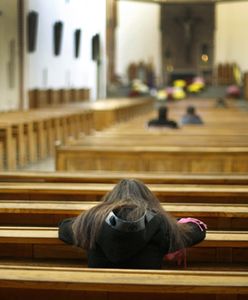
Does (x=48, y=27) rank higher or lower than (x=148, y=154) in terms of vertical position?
higher

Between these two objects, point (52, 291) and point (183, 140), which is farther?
point (183, 140)

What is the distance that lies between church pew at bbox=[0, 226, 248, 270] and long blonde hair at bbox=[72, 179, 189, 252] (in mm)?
248

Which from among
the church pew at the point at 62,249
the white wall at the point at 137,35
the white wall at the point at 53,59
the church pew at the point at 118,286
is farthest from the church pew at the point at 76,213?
the white wall at the point at 137,35

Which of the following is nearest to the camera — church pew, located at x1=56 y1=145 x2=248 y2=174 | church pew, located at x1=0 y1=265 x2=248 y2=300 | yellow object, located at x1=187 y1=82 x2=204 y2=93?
church pew, located at x1=0 y1=265 x2=248 y2=300

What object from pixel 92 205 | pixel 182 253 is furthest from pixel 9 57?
pixel 182 253

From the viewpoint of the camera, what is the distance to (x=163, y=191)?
147 inches

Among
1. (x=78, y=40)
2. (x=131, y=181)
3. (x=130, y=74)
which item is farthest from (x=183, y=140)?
Answer: (x=130, y=74)

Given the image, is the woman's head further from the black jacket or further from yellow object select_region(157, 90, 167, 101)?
yellow object select_region(157, 90, 167, 101)

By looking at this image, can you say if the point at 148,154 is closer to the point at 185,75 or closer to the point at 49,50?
the point at 49,50

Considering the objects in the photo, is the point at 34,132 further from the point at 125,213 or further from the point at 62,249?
the point at 125,213

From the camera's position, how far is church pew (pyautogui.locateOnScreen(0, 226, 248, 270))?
2770 millimetres

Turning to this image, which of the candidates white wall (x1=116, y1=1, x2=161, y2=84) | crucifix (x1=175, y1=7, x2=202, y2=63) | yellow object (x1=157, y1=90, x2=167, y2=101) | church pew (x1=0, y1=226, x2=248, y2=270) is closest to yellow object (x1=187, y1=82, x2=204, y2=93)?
yellow object (x1=157, y1=90, x2=167, y2=101)

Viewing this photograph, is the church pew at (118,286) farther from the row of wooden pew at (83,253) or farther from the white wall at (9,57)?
the white wall at (9,57)

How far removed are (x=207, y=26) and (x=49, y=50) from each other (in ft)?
40.5
